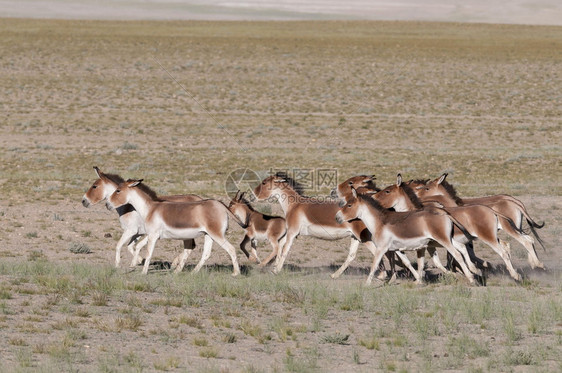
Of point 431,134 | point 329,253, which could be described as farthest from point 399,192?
point 431,134

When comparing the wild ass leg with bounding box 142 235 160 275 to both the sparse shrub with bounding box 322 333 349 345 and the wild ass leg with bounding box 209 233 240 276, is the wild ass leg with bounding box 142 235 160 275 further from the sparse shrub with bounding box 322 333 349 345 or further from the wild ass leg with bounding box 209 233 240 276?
the sparse shrub with bounding box 322 333 349 345

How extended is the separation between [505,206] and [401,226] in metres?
2.73

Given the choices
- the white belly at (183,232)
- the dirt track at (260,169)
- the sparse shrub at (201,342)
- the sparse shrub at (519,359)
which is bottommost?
the dirt track at (260,169)

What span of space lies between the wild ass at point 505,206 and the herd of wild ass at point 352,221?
17 mm

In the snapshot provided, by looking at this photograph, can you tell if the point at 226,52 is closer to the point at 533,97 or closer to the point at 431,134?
the point at 533,97

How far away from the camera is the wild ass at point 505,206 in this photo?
14281 mm

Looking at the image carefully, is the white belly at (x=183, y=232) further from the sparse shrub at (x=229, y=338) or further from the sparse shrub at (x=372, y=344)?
the sparse shrub at (x=372, y=344)

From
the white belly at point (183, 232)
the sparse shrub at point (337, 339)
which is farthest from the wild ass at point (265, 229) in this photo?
the sparse shrub at point (337, 339)

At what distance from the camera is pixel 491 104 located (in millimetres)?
50219

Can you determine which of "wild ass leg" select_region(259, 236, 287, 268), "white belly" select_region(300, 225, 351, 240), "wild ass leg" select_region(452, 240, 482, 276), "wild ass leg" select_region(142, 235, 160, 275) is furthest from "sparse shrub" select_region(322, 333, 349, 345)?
"wild ass leg" select_region(259, 236, 287, 268)

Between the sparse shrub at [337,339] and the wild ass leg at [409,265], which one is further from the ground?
the sparse shrub at [337,339]

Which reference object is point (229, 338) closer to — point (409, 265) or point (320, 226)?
point (409, 265)

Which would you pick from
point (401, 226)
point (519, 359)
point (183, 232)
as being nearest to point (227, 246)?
point (183, 232)

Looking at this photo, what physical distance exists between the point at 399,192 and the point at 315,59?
196 ft
